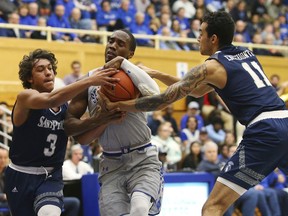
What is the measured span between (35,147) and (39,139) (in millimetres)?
86

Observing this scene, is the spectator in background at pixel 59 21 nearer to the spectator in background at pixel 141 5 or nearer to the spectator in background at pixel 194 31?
the spectator in background at pixel 141 5

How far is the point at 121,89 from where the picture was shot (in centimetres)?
697

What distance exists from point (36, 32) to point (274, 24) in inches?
308

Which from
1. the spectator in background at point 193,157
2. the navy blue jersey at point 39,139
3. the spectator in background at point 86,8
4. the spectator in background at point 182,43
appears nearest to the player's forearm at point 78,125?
the navy blue jersey at point 39,139

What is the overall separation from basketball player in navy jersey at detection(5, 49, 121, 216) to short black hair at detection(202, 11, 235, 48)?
1560mm

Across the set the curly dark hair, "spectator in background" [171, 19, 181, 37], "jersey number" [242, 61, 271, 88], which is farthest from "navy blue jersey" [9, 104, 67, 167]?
"spectator in background" [171, 19, 181, 37]

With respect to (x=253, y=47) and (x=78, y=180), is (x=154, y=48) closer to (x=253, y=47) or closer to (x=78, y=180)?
(x=253, y=47)

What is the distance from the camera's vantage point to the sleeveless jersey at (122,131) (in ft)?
23.9

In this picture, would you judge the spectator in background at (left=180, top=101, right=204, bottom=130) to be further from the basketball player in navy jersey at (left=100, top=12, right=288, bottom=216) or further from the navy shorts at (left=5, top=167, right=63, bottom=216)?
the basketball player in navy jersey at (left=100, top=12, right=288, bottom=216)

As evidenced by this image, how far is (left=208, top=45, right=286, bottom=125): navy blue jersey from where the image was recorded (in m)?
6.71

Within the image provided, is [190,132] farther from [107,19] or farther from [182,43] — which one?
[182,43]

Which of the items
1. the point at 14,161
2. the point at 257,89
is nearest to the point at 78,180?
the point at 14,161

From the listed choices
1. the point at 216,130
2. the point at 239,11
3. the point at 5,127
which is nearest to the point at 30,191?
the point at 5,127

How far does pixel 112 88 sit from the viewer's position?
6957 mm
